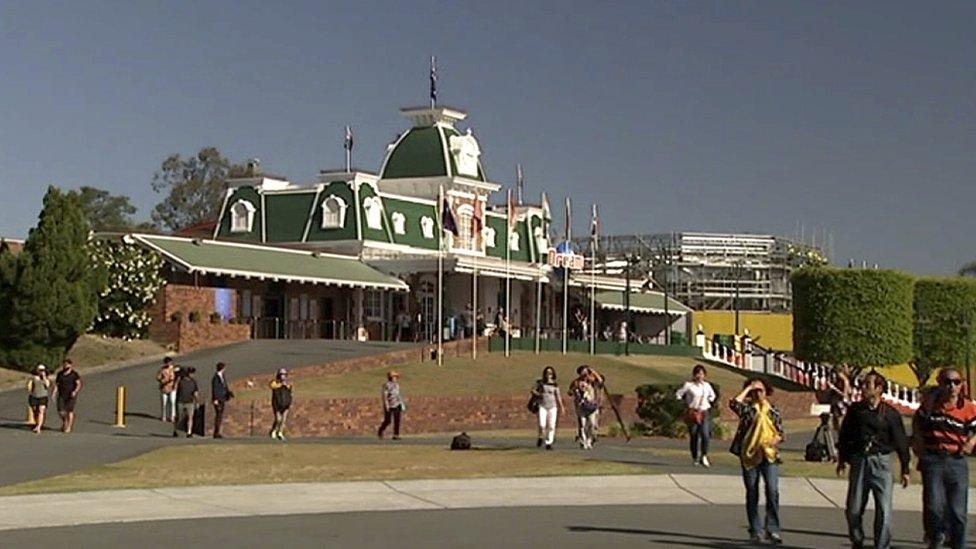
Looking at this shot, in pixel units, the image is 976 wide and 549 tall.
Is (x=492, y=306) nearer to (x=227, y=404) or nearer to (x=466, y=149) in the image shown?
(x=466, y=149)

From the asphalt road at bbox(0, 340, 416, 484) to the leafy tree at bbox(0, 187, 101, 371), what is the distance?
1.64 metres

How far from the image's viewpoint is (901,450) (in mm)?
14203

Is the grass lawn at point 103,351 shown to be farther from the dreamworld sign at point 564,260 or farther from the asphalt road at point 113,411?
the dreamworld sign at point 564,260

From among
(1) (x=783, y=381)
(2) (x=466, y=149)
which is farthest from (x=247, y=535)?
(2) (x=466, y=149)

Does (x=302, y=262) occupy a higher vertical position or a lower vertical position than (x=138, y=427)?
higher

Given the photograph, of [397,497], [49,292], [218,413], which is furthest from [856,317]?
[397,497]

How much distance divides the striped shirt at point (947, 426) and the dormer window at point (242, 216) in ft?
174

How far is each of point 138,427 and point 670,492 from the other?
1561 cm

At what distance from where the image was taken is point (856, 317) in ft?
185

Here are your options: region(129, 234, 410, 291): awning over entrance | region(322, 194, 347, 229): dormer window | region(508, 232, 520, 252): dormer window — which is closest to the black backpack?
region(129, 234, 410, 291): awning over entrance

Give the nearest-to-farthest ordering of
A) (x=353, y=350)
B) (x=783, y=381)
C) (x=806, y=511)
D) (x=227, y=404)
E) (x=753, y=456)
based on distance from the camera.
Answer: (x=753, y=456), (x=806, y=511), (x=227, y=404), (x=353, y=350), (x=783, y=381)

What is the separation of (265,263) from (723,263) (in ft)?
196

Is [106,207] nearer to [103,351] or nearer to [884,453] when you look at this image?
[103,351]

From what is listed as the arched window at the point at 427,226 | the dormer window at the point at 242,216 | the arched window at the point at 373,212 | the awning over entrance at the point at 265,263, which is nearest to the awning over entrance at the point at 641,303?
the arched window at the point at 427,226
